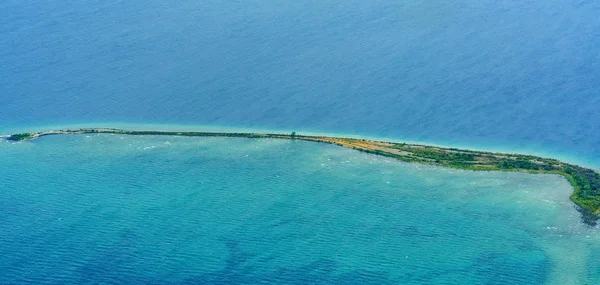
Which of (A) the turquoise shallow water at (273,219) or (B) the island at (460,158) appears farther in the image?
(B) the island at (460,158)

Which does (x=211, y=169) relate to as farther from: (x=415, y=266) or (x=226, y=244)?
(x=415, y=266)

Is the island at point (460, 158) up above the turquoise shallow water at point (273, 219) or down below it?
above

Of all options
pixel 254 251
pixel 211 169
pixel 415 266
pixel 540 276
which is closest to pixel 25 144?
pixel 211 169

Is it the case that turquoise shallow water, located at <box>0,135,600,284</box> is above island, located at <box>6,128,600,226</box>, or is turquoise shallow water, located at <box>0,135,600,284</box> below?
below

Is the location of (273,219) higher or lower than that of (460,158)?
lower

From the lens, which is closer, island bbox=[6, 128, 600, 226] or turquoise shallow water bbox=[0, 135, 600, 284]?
turquoise shallow water bbox=[0, 135, 600, 284]
